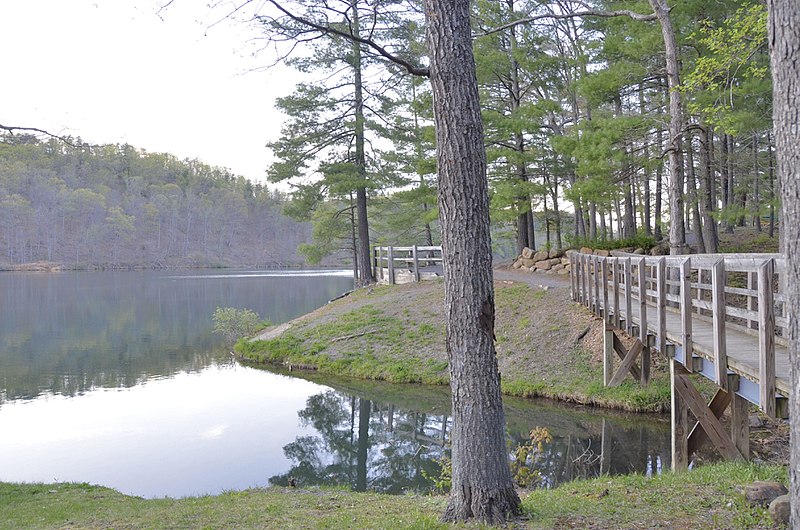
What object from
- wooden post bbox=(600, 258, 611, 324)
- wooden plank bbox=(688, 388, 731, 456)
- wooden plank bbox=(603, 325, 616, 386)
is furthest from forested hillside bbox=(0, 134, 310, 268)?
wooden plank bbox=(688, 388, 731, 456)

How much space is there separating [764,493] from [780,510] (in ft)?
1.65

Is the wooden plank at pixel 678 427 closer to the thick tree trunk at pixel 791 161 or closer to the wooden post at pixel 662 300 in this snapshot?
the wooden post at pixel 662 300

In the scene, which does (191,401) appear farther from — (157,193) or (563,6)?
(157,193)

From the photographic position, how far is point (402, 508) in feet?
19.6

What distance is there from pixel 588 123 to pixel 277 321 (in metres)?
16.1

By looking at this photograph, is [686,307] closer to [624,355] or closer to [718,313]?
[718,313]

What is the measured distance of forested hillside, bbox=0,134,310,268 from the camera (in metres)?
85.5

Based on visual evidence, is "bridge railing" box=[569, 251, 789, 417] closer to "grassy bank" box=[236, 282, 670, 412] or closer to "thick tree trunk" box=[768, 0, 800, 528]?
"thick tree trunk" box=[768, 0, 800, 528]

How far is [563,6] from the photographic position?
18.8 meters

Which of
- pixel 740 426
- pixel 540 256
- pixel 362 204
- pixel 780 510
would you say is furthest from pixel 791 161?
pixel 362 204

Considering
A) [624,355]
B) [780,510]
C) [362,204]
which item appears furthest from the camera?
[362,204]

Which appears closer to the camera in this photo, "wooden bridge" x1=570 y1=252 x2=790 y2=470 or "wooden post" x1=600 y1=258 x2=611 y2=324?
"wooden bridge" x1=570 y1=252 x2=790 y2=470

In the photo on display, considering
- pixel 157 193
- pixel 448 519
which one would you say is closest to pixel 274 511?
pixel 448 519

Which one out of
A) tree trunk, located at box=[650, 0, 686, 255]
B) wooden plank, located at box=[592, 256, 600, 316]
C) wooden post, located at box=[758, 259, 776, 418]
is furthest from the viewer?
tree trunk, located at box=[650, 0, 686, 255]
